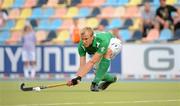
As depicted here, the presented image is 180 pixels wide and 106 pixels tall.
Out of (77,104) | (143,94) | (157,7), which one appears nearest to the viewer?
(77,104)

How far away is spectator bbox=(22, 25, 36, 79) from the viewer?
74.8ft

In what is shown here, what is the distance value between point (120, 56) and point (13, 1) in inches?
247

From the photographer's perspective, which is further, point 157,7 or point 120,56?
point 157,7

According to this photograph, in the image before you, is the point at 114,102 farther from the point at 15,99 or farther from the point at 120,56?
the point at 120,56

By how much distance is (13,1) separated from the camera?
25.9 m

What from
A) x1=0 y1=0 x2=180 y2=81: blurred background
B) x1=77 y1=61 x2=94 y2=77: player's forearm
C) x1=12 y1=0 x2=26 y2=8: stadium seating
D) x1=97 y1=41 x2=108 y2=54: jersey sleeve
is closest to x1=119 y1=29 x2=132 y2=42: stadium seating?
x1=0 y1=0 x2=180 y2=81: blurred background

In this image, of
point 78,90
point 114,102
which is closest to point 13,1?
point 78,90

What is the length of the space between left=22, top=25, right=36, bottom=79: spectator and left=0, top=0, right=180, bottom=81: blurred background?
16 centimetres

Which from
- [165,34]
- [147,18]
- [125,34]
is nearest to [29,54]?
[125,34]

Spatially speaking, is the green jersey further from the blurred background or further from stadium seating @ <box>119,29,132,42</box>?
stadium seating @ <box>119,29,132,42</box>

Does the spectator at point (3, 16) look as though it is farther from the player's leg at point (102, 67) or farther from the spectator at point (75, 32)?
the player's leg at point (102, 67)

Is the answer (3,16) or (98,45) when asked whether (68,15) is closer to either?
(3,16)

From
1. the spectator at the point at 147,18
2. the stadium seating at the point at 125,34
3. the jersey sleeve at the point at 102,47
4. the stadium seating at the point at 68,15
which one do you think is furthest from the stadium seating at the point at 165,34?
the jersey sleeve at the point at 102,47

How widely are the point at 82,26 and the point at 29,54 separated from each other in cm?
243
